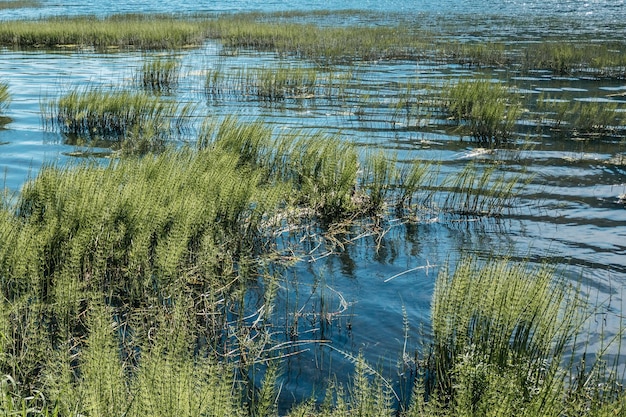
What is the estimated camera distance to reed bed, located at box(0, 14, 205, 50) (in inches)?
1006

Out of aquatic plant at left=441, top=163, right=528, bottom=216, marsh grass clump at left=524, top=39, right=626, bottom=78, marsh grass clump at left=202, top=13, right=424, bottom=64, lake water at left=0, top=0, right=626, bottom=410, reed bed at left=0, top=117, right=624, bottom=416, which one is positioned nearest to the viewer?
reed bed at left=0, top=117, right=624, bottom=416

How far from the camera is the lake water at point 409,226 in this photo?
5254 mm

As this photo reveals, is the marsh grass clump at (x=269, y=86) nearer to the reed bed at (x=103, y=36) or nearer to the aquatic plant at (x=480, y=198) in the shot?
the aquatic plant at (x=480, y=198)

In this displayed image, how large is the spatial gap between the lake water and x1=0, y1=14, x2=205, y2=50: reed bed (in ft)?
25.8

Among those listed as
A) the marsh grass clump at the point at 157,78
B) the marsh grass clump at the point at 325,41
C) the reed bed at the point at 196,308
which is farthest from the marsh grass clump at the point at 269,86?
the reed bed at the point at 196,308

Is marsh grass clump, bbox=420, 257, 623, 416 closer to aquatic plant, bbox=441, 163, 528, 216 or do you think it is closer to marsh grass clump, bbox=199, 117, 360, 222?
marsh grass clump, bbox=199, 117, 360, 222

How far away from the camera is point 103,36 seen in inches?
1030

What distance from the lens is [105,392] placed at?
317 centimetres

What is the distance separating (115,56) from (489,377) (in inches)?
868

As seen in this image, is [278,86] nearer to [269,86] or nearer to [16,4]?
[269,86]

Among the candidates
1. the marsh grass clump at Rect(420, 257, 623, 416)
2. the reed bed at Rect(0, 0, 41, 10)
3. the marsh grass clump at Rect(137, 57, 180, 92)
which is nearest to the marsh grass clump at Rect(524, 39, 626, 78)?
the marsh grass clump at Rect(137, 57, 180, 92)

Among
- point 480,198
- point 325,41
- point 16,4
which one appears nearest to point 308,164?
point 480,198

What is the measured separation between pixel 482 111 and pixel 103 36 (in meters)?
19.8

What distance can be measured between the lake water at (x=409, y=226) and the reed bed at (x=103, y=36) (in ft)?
25.8
